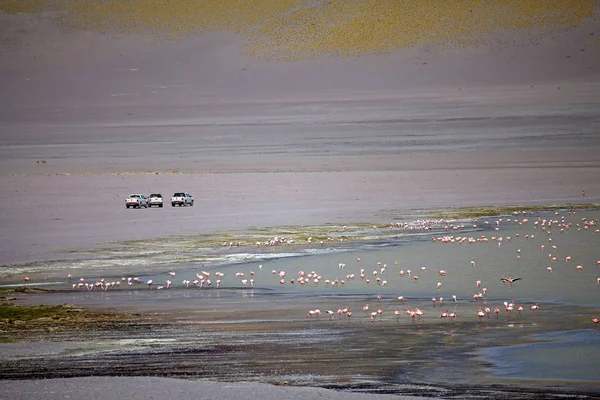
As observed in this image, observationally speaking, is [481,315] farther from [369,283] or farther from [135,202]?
[135,202]

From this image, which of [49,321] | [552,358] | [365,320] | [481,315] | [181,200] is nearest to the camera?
[552,358]

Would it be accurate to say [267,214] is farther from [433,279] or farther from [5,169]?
[5,169]

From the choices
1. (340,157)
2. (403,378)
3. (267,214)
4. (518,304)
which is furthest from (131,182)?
(403,378)

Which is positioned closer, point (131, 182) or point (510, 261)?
point (510, 261)

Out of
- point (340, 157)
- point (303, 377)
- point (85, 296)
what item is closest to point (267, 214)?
point (85, 296)

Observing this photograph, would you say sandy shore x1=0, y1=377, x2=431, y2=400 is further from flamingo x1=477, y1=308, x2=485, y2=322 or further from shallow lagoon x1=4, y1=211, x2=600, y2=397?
flamingo x1=477, y1=308, x2=485, y2=322

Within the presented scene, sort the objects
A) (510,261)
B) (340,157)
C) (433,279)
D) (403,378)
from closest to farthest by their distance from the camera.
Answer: (403,378)
(433,279)
(510,261)
(340,157)

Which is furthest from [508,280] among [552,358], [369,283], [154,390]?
[154,390]

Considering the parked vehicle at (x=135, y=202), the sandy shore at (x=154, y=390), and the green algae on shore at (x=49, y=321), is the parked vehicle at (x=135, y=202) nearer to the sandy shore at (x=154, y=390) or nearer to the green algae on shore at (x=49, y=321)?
the green algae on shore at (x=49, y=321)

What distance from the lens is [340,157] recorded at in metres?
117

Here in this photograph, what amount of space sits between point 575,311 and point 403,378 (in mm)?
6706

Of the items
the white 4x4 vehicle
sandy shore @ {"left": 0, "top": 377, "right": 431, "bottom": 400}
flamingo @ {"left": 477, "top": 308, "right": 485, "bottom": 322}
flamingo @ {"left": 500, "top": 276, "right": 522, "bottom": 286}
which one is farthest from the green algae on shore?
the white 4x4 vehicle

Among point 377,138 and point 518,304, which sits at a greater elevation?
point 377,138

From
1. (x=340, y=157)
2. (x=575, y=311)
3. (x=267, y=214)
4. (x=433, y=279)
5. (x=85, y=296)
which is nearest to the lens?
(x=575, y=311)
